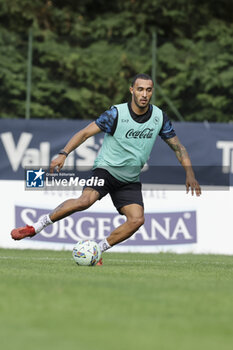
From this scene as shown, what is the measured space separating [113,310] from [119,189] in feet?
14.7

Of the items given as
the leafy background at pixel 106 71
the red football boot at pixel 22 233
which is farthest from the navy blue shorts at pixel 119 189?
the leafy background at pixel 106 71

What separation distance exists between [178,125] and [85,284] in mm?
9286

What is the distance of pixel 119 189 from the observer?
9.92m

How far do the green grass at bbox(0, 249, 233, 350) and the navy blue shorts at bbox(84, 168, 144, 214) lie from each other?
5.02 feet

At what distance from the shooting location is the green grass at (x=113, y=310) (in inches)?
174

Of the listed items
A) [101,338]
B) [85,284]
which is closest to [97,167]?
[85,284]

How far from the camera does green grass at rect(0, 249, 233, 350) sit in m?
4.42

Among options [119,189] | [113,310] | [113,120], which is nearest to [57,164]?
[113,120]

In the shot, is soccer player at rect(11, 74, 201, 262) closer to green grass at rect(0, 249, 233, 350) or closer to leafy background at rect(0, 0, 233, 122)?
green grass at rect(0, 249, 233, 350)

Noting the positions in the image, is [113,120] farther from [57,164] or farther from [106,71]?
[106,71]

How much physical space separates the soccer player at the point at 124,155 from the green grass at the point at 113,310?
137cm

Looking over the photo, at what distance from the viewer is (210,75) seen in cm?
2300

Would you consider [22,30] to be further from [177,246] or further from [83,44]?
[177,246]

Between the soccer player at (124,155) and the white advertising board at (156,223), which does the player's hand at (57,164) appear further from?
the white advertising board at (156,223)
